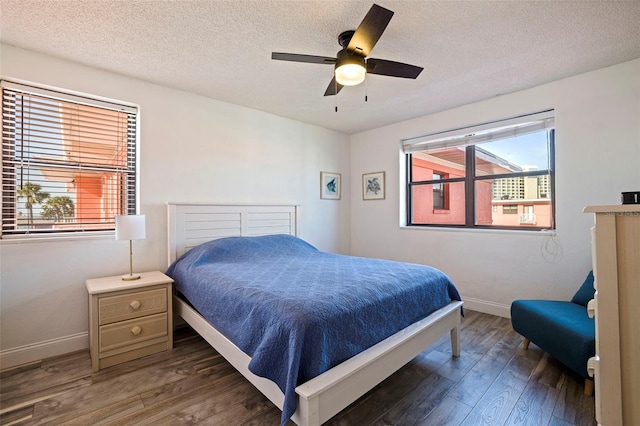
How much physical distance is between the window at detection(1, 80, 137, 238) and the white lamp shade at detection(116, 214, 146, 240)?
20.0 inches

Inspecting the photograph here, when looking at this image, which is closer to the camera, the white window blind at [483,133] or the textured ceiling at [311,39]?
the textured ceiling at [311,39]

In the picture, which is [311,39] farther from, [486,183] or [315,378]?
[486,183]

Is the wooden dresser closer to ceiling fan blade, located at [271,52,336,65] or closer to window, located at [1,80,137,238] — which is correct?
ceiling fan blade, located at [271,52,336,65]

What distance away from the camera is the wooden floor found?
65.1 inches

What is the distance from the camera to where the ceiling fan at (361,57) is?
158cm

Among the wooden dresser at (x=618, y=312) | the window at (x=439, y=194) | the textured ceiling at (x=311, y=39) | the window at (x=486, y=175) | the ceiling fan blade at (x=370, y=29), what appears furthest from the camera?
the window at (x=439, y=194)

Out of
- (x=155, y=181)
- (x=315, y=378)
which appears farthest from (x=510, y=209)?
(x=155, y=181)

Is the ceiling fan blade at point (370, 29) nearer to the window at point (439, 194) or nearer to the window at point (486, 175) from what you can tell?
the window at point (486, 175)

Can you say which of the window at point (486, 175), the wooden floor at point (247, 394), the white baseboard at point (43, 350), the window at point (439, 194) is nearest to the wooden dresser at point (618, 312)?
the wooden floor at point (247, 394)

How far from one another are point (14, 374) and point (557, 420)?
358 centimetres

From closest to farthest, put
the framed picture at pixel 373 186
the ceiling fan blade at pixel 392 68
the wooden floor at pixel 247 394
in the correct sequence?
1. the wooden floor at pixel 247 394
2. the ceiling fan blade at pixel 392 68
3. the framed picture at pixel 373 186

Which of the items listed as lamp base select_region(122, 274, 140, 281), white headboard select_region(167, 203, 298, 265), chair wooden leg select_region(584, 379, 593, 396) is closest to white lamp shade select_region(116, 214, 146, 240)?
lamp base select_region(122, 274, 140, 281)

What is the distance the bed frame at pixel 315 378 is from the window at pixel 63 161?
0.57 meters

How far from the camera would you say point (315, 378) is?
136cm
